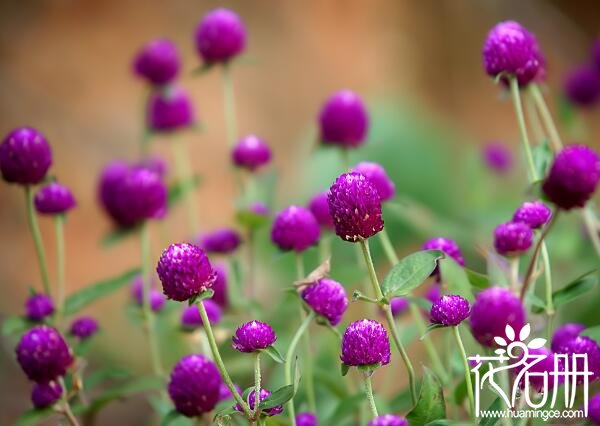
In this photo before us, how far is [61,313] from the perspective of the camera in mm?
1043

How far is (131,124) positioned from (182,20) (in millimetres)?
438

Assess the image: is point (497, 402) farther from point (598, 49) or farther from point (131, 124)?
point (131, 124)

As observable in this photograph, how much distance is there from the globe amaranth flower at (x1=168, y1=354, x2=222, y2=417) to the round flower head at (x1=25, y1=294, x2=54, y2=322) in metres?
0.25

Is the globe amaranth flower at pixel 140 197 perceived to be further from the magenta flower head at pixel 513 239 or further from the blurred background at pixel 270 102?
the blurred background at pixel 270 102

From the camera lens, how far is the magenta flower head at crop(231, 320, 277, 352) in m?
0.73

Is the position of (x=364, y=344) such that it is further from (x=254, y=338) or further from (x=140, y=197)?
(x=140, y=197)

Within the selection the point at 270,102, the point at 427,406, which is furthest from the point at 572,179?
the point at 270,102

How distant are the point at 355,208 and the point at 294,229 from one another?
226 millimetres

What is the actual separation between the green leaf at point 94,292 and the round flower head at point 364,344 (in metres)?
0.41

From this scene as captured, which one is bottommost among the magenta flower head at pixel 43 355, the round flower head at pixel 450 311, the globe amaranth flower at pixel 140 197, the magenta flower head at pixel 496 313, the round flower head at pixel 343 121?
the magenta flower head at pixel 43 355

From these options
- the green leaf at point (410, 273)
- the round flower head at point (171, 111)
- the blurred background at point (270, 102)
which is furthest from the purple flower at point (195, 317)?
the blurred background at point (270, 102)

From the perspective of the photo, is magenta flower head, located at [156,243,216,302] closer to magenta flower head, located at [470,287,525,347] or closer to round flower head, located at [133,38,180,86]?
magenta flower head, located at [470,287,525,347]

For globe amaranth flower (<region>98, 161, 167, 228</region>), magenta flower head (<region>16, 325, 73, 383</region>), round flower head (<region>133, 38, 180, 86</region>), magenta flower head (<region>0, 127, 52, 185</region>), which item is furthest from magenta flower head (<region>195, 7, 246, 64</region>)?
magenta flower head (<region>16, 325, 73, 383</region>)

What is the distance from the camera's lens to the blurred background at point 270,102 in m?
2.38
